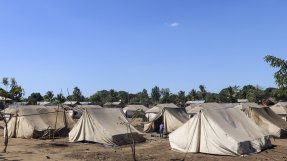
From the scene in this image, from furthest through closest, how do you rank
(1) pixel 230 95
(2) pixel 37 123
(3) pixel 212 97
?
1. (3) pixel 212 97
2. (1) pixel 230 95
3. (2) pixel 37 123

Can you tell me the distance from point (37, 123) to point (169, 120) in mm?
11441

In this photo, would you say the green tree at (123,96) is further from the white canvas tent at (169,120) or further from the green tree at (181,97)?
the white canvas tent at (169,120)

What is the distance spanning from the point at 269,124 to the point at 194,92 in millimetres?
79069

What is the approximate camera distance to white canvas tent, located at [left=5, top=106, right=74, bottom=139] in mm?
29609

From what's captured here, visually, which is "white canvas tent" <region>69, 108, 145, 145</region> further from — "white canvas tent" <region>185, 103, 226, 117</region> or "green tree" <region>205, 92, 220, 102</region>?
"green tree" <region>205, 92, 220, 102</region>

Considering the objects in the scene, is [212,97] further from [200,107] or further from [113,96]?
[200,107]

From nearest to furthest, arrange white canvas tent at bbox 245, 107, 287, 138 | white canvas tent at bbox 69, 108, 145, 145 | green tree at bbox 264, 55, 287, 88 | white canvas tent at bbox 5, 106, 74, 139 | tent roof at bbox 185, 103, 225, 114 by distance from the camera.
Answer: green tree at bbox 264, 55, 287, 88 < white canvas tent at bbox 69, 108, 145, 145 < tent roof at bbox 185, 103, 225, 114 < white canvas tent at bbox 5, 106, 74, 139 < white canvas tent at bbox 245, 107, 287, 138

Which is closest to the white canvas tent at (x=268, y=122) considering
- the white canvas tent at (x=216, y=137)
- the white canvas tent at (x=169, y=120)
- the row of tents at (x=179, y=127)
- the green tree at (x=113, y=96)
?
the row of tents at (x=179, y=127)

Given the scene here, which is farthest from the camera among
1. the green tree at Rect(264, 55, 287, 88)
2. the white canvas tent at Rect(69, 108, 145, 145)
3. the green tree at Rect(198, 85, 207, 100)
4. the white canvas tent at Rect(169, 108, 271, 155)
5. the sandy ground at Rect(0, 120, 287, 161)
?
the green tree at Rect(198, 85, 207, 100)

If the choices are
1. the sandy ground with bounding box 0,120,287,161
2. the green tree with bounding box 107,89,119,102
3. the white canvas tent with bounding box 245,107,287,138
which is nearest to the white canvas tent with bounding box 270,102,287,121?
the white canvas tent with bounding box 245,107,287,138

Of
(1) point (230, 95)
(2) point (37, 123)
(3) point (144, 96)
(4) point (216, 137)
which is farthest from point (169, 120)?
(3) point (144, 96)

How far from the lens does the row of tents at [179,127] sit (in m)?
20.6

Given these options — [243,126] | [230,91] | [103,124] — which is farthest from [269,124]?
[230,91]

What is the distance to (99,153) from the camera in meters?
21.1
